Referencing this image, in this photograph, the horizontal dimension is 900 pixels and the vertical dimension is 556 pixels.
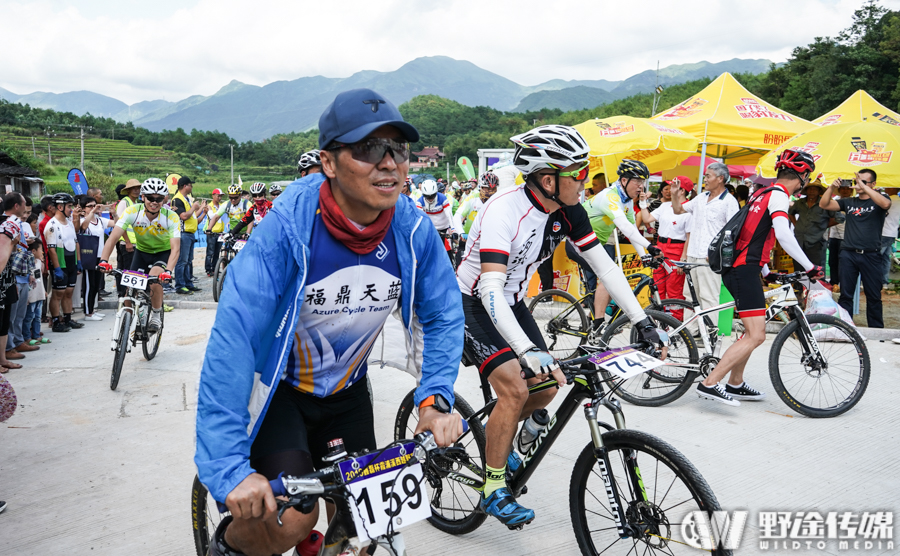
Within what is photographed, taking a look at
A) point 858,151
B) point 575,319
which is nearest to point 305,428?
point 575,319

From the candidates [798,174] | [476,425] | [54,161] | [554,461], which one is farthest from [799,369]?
[54,161]

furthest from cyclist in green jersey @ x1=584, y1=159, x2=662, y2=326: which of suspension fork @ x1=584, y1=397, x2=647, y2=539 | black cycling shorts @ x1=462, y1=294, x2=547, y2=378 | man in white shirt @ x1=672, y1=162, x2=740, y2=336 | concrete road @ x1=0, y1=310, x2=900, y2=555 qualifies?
suspension fork @ x1=584, y1=397, x2=647, y2=539

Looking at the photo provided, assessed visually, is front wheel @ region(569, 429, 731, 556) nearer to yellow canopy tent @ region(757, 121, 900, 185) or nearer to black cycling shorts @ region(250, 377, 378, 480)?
black cycling shorts @ region(250, 377, 378, 480)

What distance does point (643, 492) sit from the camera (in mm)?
2773

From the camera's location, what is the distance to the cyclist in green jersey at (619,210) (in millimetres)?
7375

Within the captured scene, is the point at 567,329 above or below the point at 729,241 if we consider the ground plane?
below

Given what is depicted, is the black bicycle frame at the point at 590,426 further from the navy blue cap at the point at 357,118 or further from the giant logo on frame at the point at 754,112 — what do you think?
the giant logo on frame at the point at 754,112

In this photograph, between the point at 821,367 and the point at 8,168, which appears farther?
the point at 8,168

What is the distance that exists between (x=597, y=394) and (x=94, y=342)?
25.6ft

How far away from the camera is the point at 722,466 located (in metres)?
4.48

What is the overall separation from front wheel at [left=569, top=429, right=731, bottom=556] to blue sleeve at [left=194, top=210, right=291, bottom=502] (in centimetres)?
159

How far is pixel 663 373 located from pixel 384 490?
4.76 metres

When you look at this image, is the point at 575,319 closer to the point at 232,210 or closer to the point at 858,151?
the point at 858,151

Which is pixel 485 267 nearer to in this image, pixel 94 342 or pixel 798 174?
pixel 798 174
